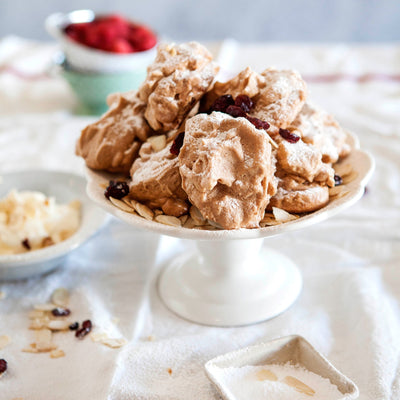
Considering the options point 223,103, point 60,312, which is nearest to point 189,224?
point 223,103

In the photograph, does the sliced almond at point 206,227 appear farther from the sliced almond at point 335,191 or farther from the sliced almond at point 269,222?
the sliced almond at point 335,191

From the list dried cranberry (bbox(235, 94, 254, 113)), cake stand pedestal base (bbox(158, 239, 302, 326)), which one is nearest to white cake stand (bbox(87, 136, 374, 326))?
cake stand pedestal base (bbox(158, 239, 302, 326))

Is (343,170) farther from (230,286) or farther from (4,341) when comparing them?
(4,341)

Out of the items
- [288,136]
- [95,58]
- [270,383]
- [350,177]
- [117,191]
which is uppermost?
[288,136]

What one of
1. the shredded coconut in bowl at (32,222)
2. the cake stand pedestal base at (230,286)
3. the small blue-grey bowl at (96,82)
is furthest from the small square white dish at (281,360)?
the small blue-grey bowl at (96,82)

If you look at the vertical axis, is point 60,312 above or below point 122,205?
below

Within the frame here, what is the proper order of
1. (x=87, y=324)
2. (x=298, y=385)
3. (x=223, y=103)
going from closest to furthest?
(x=298, y=385) → (x=223, y=103) → (x=87, y=324)

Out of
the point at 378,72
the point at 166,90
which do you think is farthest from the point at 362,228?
the point at 378,72
